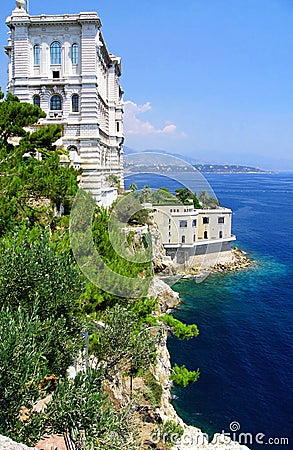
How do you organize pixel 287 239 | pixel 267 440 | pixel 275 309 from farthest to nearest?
1. pixel 287 239
2. pixel 275 309
3. pixel 267 440

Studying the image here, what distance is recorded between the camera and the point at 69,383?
25.4 feet

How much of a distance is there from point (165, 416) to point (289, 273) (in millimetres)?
28274

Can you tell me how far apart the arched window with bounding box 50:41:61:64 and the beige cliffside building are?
13367 mm

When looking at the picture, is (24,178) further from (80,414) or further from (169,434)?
(169,434)

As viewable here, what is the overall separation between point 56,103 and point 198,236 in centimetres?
1942

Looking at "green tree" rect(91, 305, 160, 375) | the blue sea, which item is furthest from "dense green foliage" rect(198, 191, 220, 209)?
"green tree" rect(91, 305, 160, 375)

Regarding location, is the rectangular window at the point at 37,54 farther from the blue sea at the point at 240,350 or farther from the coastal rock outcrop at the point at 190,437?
the coastal rock outcrop at the point at 190,437

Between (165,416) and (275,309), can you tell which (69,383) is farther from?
(275,309)

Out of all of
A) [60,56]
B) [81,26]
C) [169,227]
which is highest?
[81,26]

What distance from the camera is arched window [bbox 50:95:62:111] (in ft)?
91.0

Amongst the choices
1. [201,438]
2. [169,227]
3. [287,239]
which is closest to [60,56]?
[169,227]

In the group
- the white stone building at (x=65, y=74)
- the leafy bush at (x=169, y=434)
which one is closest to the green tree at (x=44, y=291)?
the leafy bush at (x=169, y=434)

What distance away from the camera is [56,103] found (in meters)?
27.8

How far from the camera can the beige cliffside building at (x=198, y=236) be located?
117ft
